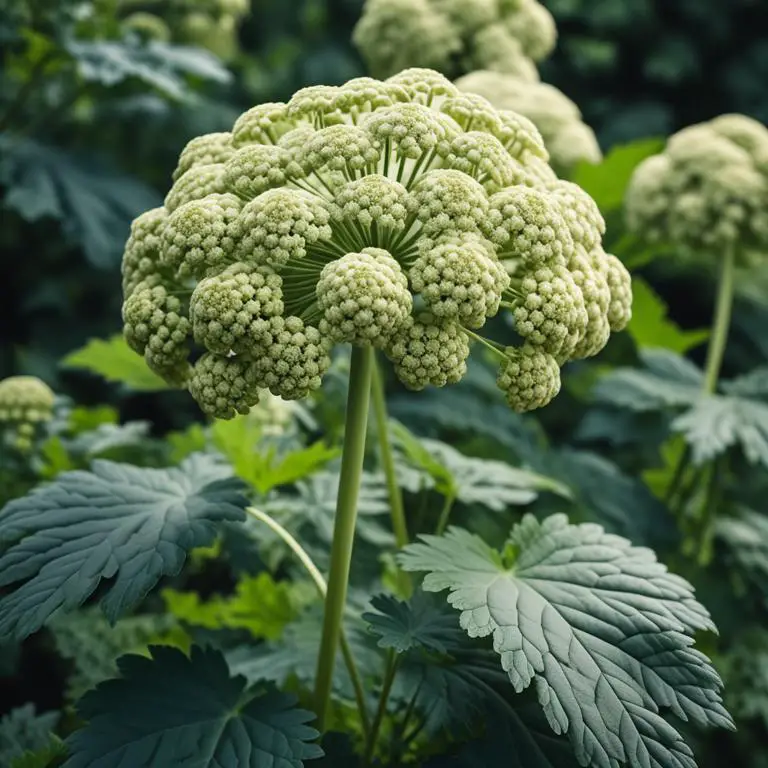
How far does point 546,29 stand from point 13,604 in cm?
274

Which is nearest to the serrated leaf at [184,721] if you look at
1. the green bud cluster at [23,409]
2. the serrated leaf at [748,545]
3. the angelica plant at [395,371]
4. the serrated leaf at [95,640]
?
the angelica plant at [395,371]

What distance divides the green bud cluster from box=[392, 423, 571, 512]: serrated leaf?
3.17 feet

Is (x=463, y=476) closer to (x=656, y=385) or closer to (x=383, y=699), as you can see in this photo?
(x=383, y=699)

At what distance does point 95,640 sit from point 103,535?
0.85 metres

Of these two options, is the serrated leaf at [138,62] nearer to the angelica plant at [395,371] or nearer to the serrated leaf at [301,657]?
the angelica plant at [395,371]

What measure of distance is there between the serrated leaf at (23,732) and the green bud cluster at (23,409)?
0.73 metres

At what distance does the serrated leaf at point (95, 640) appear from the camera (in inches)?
82.0

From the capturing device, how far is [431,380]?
1.31 meters

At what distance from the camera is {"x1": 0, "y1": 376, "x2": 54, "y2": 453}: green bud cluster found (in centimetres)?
232

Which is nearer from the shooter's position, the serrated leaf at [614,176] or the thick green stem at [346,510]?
the thick green stem at [346,510]

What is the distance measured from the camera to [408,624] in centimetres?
148

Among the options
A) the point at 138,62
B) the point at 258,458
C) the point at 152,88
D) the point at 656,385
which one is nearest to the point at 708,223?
the point at 656,385

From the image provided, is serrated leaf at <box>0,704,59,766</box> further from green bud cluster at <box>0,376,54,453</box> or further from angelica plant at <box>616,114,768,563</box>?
angelica plant at <box>616,114,768,563</box>

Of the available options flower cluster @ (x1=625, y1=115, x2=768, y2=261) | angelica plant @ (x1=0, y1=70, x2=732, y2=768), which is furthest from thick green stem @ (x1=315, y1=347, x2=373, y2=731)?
flower cluster @ (x1=625, y1=115, x2=768, y2=261)
